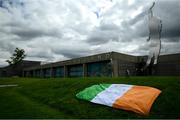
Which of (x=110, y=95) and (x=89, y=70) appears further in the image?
(x=89, y=70)

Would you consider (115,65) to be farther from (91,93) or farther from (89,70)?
(91,93)

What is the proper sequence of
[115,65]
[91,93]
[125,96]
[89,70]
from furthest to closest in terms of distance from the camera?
[89,70], [115,65], [91,93], [125,96]

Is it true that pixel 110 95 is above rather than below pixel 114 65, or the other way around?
below

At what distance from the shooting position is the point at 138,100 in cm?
1105

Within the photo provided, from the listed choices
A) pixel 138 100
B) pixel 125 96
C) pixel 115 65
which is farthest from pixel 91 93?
pixel 115 65

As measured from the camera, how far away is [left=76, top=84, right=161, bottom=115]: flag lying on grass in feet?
34.7

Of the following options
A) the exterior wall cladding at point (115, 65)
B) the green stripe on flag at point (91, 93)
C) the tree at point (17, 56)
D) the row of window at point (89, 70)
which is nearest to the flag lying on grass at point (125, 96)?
the green stripe on flag at point (91, 93)

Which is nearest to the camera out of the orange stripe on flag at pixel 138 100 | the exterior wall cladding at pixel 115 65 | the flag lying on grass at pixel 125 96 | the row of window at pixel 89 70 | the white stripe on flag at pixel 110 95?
the orange stripe on flag at pixel 138 100

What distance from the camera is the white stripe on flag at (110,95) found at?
1186 centimetres

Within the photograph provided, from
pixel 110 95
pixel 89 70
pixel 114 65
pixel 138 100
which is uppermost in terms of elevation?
pixel 114 65

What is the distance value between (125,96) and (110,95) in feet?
3.52

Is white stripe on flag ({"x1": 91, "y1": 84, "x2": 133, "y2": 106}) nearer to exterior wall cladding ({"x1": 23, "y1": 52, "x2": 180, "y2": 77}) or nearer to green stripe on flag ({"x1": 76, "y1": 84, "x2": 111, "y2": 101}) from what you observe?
green stripe on flag ({"x1": 76, "y1": 84, "x2": 111, "y2": 101})

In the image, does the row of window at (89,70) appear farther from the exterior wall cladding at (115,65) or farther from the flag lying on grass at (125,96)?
the flag lying on grass at (125,96)

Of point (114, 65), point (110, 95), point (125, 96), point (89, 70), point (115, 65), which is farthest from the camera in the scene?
point (89, 70)
